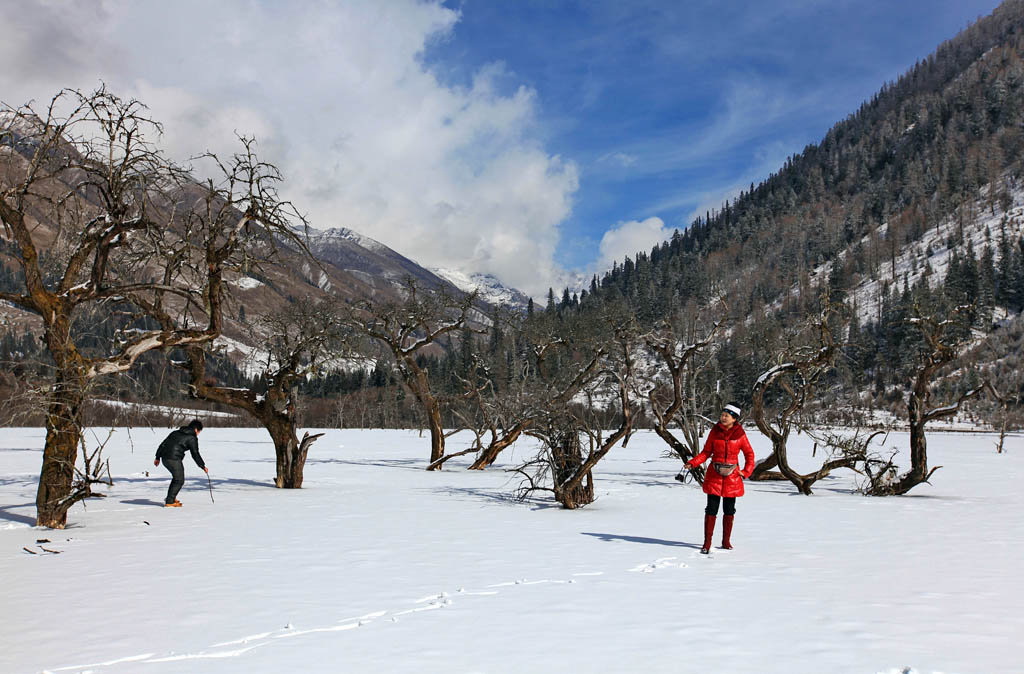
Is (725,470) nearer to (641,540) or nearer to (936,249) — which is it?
(641,540)

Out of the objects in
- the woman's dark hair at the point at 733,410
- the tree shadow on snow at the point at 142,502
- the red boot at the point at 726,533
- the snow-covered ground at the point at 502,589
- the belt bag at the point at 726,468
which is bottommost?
the tree shadow on snow at the point at 142,502

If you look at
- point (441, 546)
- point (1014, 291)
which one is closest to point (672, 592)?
point (441, 546)

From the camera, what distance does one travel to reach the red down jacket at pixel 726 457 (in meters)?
9.33

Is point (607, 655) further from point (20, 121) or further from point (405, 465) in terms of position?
point (405, 465)

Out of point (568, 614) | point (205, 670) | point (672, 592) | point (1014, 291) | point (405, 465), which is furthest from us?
point (1014, 291)

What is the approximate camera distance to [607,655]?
16.4 feet

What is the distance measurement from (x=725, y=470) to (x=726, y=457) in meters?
0.20

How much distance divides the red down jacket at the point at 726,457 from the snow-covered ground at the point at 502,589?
91 cm

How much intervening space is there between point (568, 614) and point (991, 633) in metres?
3.55

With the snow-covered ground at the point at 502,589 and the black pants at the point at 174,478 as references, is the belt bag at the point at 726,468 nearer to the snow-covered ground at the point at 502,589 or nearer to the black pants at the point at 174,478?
the snow-covered ground at the point at 502,589

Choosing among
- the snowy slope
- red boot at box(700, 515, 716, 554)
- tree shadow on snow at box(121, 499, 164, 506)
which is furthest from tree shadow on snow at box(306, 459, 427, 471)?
the snowy slope

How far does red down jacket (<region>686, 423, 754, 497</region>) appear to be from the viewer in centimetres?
933

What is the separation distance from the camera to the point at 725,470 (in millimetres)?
9383

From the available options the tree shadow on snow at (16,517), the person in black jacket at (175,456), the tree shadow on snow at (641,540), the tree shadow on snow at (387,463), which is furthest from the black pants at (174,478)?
the tree shadow on snow at (387,463)
